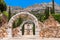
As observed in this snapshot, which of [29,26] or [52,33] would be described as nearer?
[52,33]

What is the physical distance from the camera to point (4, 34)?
81.2 feet

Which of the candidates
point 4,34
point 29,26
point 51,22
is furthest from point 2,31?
point 29,26

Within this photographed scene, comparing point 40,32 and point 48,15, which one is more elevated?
point 48,15

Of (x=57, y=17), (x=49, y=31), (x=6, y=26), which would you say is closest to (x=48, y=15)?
(x=57, y=17)

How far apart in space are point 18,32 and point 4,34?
A: 236 cm

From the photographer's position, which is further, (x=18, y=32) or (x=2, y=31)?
(x=18, y=32)

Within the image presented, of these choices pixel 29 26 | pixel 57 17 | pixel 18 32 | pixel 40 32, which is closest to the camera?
pixel 40 32

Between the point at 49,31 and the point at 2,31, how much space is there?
17.4ft

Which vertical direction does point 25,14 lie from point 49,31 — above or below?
above

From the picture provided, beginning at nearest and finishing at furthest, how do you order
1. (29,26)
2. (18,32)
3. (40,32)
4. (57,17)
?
1. (40,32)
2. (18,32)
3. (57,17)
4. (29,26)

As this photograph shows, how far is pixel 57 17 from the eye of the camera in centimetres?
2903

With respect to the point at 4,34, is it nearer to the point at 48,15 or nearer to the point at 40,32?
the point at 40,32

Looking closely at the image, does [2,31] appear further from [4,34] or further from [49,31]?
[49,31]

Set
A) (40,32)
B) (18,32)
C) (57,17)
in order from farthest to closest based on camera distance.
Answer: (57,17), (18,32), (40,32)
